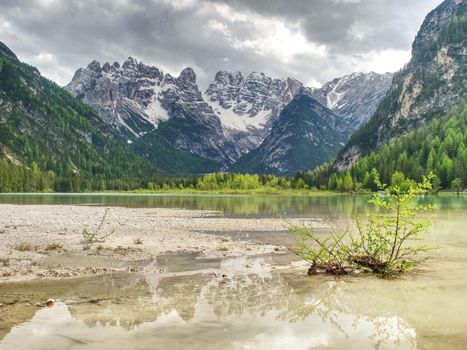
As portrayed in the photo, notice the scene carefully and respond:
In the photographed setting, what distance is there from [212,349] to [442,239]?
3047cm

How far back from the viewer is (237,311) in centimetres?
1523

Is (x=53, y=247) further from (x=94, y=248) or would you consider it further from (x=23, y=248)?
(x=94, y=248)

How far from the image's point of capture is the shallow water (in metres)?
12.2

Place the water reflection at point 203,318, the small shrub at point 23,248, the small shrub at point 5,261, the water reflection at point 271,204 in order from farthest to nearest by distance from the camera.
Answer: the water reflection at point 271,204 < the small shrub at point 23,248 < the small shrub at point 5,261 < the water reflection at point 203,318

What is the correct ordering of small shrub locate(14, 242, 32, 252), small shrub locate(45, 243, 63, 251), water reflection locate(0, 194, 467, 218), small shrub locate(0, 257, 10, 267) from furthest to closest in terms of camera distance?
water reflection locate(0, 194, 467, 218) → small shrub locate(45, 243, 63, 251) → small shrub locate(14, 242, 32, 252) → small shrub locate(0, 257, 10, 267)

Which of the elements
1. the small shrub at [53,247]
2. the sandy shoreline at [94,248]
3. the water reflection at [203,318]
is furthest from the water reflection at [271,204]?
the water reflection at [203,318]

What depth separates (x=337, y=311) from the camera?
1536 centimetres

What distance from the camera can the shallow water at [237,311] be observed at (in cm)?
1217

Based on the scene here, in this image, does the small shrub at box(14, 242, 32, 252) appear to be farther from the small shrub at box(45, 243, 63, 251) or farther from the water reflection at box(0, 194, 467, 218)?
the water reflection at box(0, 194, 467, 218)

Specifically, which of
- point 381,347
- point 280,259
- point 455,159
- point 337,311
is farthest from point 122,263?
point 455,159

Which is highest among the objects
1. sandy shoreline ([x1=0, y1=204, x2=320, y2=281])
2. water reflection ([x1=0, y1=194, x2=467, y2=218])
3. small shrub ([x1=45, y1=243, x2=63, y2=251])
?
small shrub ([x1=45, y1=243, x2=63, y2=251])

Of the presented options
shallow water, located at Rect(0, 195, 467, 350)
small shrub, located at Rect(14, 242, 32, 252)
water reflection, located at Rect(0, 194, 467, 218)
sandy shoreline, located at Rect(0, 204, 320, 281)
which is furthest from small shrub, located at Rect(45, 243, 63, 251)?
water reflection, located at Rect(0, 194, 467, 218)

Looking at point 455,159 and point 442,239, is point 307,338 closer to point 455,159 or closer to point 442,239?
point 442,239

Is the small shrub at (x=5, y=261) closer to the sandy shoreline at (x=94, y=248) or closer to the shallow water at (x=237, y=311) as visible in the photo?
the sandy shoreline at (x=94, y=248)
